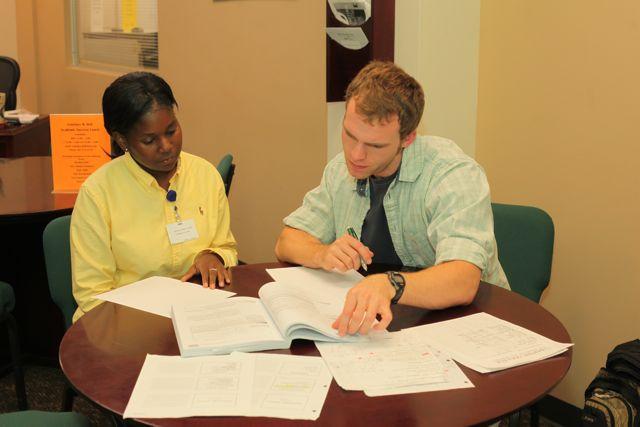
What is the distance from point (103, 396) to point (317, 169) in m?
2.57

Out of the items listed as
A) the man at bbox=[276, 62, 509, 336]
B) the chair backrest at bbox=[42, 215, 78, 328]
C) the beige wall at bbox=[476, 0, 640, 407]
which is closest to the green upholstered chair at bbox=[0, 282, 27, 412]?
the chair backrest at bbox=[42, 215, 78, 328]

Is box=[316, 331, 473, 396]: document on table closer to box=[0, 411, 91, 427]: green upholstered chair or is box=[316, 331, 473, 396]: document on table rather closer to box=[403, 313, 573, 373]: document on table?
box=[403, 313, 573, 373]: document on table

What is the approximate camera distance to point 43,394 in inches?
123

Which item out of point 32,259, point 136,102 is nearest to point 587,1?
point 136,102

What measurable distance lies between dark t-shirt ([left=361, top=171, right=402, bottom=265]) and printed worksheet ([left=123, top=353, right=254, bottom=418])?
0.81m

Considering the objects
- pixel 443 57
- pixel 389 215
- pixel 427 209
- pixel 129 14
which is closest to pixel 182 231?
pixel 389 215

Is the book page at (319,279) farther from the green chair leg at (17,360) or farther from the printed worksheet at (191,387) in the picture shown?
the green chair leg at (17,360)

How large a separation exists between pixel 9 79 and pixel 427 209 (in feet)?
14.7

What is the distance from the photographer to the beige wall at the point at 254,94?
12.6 feet

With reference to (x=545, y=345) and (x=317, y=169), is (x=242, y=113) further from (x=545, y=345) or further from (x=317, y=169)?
(x=545, y=345)

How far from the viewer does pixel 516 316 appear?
175 cm

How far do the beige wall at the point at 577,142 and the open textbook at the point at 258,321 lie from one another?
52.9 inches

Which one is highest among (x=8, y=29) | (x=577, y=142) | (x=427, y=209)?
(x=8, y=29)

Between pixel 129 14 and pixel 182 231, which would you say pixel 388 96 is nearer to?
pixel 182 231
